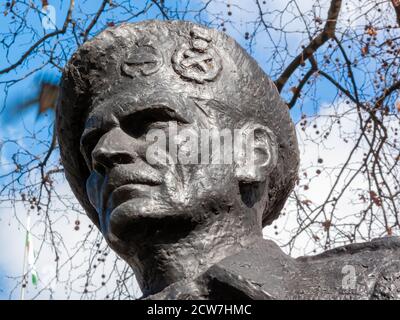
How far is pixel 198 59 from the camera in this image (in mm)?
3711

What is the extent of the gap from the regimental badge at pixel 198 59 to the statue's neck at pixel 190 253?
583 mm

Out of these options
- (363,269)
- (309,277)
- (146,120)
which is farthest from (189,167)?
(363,269)

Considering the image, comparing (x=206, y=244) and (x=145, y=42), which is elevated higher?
(x=145, y=42)

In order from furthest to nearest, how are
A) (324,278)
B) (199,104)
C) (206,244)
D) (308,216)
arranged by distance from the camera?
1. (308,216)
2. (199,104)
3. (206,244)
4. (324,278)

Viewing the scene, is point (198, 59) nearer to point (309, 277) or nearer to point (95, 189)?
point (95, 189)

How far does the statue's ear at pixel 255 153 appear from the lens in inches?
139

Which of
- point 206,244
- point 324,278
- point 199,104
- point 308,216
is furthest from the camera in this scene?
point 308,216

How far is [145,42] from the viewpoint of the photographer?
3770 millimetres

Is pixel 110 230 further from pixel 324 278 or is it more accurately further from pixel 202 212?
pixel 324 278

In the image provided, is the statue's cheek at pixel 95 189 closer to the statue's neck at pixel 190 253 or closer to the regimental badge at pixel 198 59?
the statue's neck at pixel 190 253

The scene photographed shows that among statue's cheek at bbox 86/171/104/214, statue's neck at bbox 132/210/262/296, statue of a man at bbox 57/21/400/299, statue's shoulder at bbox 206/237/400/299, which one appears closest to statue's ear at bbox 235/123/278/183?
statue of a man at bbox 57/21/400/299

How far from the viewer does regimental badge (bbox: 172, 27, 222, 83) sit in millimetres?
3674

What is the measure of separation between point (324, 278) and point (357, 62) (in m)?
4.10

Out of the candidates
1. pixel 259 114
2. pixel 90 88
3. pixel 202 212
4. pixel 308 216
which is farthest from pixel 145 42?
pixel 308 216
